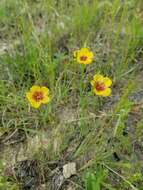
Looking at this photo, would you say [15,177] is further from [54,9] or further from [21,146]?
[54,9]

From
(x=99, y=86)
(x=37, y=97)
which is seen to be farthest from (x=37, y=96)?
(x=99, y=86)

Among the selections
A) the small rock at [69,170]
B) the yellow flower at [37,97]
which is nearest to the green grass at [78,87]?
the small rock at [69,170]

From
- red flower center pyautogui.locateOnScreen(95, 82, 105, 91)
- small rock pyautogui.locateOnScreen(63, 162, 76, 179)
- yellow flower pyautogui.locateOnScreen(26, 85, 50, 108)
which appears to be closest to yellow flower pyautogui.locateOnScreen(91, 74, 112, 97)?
red flower center pyautogui.locateOnScreen(95, 82, 105, 91)

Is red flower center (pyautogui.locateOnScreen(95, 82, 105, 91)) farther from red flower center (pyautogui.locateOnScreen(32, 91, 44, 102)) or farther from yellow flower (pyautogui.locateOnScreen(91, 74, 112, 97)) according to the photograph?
red flower center (pyautogui.locateOnScreen(32, 91, 44, 102))

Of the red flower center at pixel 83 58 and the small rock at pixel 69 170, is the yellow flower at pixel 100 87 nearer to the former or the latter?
the red flower center at pixel 83 58

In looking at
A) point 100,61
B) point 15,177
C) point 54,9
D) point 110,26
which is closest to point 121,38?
point 110,26

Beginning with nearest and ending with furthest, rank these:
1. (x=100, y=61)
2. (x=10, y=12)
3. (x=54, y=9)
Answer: (x=100, y=61) → (x=54, y=9) → (x=10, y=12)

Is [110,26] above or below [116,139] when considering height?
above
